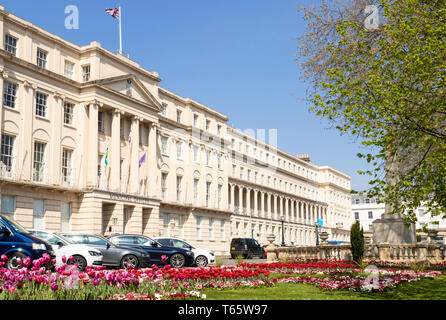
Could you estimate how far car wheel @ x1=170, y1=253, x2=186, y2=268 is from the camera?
25094 millimetres

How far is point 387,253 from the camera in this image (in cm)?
2267

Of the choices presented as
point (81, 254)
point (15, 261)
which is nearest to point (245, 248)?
point (81, 254)

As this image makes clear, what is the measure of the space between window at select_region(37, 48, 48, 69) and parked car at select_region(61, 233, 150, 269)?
754 inches

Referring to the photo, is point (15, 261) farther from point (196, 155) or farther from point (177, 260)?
point (196, 155)

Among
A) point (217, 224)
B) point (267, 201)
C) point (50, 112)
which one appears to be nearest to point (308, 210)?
point (267, 201)

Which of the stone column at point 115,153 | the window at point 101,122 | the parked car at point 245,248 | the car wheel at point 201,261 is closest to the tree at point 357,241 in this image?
the car wheel at point 201,261

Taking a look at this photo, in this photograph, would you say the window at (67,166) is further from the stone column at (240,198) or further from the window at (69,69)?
the stone column at (240,198)

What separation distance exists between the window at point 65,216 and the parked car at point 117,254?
16047 millimetres

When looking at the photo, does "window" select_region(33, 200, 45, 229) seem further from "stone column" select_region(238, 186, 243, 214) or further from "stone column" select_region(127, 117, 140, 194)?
"stone column" select_region(238, 186, 243, 214)

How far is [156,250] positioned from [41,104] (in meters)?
17.6
